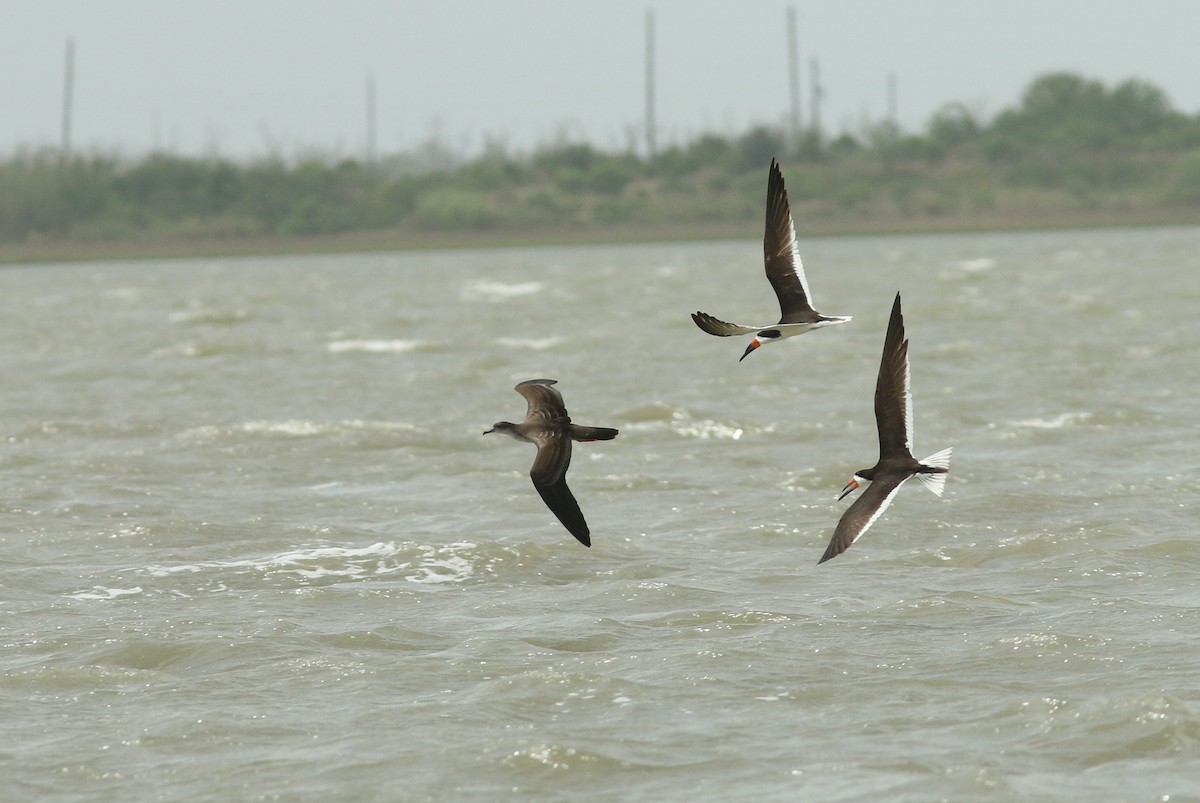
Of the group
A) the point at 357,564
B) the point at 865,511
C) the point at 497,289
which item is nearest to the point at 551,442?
the point at 865,511

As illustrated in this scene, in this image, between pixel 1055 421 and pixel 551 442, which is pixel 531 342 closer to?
pixel 1055 421

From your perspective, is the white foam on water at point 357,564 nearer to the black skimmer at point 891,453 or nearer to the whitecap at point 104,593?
the whitecap at point 104,593

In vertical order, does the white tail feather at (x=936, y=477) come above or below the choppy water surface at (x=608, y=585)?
above

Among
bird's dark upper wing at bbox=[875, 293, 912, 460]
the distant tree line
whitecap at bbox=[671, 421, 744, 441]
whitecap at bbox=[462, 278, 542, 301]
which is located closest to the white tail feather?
bird's dark upper wing at bbox=[875, 293, 912, 460]

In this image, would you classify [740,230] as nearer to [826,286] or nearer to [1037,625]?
[826,286]

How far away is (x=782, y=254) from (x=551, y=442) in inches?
64.8

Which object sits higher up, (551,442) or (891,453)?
(551,442)

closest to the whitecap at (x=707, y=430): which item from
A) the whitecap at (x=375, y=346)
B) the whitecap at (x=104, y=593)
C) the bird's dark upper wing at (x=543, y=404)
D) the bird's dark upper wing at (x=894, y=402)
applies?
the whitecap at (x=104, y=593)

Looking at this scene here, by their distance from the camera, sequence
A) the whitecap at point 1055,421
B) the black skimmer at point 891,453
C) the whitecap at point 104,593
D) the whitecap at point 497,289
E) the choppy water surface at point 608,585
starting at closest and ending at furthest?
the choppy water surface at point 608,585, the black skimmer at point 891,453, the whitecap at point 104,593, the whitecap at point 1055,421, the whitecap at point 497,289

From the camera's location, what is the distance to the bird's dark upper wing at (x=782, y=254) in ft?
28.9

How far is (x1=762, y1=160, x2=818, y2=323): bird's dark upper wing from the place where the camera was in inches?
347

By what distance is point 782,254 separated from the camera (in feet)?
29.3

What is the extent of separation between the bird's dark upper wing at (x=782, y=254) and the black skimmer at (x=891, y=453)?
0.55m

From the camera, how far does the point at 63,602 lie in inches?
398
